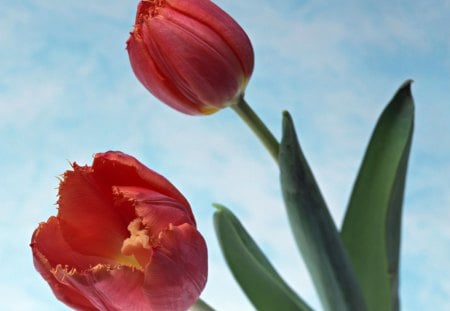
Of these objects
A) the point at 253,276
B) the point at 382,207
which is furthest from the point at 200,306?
the point at 382,207

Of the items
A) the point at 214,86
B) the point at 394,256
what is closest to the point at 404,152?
the point at 394,256

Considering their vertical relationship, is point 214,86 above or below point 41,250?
above

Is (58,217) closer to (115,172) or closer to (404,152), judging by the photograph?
(115,172)

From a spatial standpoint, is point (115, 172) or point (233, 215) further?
point (233, 215)

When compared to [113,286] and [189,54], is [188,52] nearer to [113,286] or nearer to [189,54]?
[189,54]

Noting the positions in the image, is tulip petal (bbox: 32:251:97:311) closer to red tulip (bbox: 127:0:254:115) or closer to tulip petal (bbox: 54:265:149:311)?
tulip petal (bbox: 54:265:149:311)

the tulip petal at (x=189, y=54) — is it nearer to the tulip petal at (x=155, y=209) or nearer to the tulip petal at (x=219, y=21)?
the tulip petal at (x=219, y=21)
